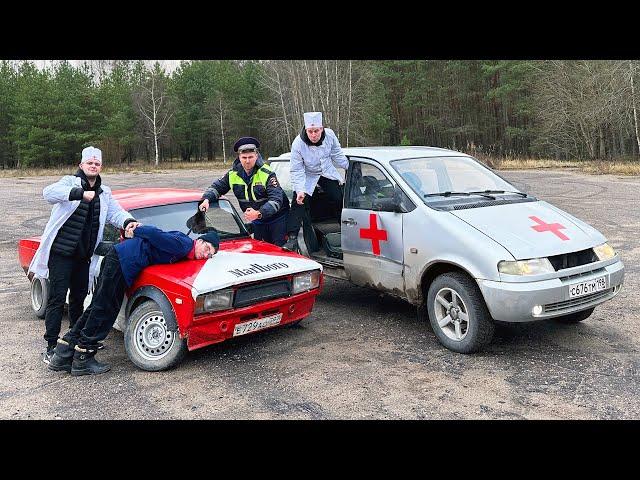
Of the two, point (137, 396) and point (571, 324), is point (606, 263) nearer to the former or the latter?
point (571, 324)

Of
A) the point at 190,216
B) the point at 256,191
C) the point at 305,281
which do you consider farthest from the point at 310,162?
the point at 305,281

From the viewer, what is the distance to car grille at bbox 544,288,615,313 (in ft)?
15.1

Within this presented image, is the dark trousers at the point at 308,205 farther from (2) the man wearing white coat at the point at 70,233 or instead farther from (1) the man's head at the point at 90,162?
(1) the man's head at the point at 90,162

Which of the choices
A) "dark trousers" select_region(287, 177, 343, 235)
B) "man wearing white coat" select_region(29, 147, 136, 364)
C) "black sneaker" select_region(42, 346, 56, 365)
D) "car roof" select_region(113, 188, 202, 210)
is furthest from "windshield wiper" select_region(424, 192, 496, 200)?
"black sneaker" select_region(42, 346, 56, 365)

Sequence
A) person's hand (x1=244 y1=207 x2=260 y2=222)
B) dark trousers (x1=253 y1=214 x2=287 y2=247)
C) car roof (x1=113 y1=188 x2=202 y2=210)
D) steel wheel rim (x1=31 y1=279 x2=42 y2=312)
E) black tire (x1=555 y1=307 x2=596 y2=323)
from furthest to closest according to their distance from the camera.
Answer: dark trousers (x1=253 y1=214 x2=287 y2=247)
steel wheel rim (x1=31 y1=279 x2=42 y2=312)
person's hand (x1=244 y1=207 x2=260 y2=222)
car roof (x1=113 y1=188 x2=202 y2=210)
black tire (x1=555 y1=307 x2=596 y2=323)

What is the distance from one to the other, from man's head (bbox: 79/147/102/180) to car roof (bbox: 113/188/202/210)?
3.46ft

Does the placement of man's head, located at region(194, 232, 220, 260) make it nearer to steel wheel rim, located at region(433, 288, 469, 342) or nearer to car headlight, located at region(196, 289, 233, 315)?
car headlight, located at region(196, 289, 233, 315)

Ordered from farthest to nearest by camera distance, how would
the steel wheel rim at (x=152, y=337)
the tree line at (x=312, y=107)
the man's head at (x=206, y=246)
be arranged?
the tree line at (x=312, y=107) → the man's head at (x=206, y=246) → the steel wheel rim at (x=152, y=337)

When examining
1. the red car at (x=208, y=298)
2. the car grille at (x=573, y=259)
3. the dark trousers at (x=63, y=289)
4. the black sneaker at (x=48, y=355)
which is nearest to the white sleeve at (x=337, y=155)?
the red car at (x=208, y=298)

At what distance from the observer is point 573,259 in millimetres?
4840

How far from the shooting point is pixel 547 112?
130 feet

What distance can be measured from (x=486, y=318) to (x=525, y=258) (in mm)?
614

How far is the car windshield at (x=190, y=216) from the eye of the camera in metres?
5.79

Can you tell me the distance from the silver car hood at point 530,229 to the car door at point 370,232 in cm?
79
